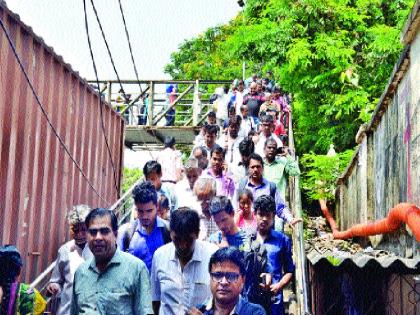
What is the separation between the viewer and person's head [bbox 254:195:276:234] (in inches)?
192

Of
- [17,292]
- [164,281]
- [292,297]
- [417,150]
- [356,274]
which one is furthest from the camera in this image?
[417,150]

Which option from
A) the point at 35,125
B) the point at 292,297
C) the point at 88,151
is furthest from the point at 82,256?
the point at 88,151

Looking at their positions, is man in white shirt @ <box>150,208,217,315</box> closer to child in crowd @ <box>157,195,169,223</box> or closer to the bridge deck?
child in crowd @ <box>157,195,169,223</box>

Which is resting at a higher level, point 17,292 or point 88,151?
point 88,151

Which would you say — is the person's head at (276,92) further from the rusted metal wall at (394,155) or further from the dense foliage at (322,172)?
the rusted metal wall at (394,155)

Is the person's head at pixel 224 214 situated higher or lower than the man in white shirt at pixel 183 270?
higher

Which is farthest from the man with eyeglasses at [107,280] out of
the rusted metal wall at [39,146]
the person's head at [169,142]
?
the person's head at [169,142]

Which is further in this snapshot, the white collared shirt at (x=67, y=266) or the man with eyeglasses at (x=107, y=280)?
the white collared shirt at (x=67, y=266)

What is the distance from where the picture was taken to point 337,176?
1638 centimetres

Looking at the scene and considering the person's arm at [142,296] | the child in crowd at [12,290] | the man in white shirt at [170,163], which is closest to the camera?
the child in crowd at [12,290]

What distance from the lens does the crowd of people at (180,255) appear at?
11.8 ft

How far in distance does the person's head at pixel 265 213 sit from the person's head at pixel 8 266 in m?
1.92

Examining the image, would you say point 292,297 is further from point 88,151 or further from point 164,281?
point 88,151

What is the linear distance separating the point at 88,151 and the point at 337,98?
26.9ft
